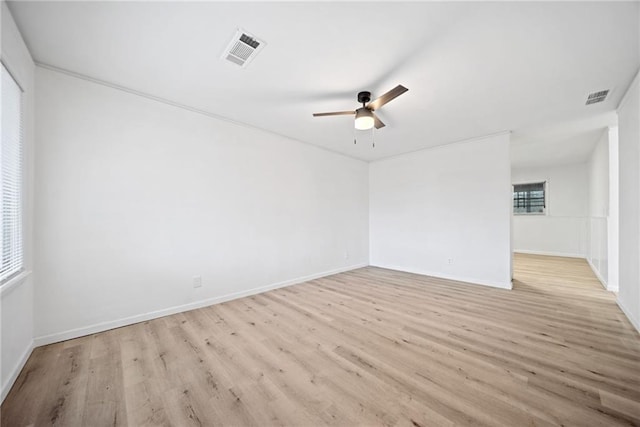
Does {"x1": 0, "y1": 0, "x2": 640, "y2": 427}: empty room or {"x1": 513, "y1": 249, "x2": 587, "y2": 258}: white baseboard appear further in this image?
{"x1": 513, "y1": 249, "x2": 587, "y2": 258}: white baseboard

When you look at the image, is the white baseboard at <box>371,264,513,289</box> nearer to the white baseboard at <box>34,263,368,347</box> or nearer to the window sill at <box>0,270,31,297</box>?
the white baseboard at <box>34,263,368,347</box>

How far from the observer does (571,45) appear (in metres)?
1.94

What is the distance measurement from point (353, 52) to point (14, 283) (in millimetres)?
3141

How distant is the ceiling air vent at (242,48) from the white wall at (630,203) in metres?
3.72

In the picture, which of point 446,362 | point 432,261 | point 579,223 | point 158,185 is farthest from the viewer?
point 579,223

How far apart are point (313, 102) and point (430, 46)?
1.37 m

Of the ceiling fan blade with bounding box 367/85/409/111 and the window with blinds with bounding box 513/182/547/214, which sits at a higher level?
the ceiling fan blade with bounding box 367/85/409/111

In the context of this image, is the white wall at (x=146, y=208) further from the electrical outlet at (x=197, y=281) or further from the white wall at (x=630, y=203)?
the white wall at (x=630, y=203)

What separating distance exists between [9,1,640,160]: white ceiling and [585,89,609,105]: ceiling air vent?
11 centimetres

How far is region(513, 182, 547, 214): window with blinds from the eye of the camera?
23.2 feet

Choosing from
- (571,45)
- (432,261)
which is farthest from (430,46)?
(432,261)

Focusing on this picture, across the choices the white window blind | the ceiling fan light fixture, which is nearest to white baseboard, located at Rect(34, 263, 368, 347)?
the white window blind

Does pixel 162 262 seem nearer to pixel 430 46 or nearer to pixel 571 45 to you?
pixel 430 46

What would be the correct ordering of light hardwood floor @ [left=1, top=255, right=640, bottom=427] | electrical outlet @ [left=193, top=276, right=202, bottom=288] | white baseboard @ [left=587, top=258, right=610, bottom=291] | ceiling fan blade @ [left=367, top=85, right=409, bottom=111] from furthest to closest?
white baseboard @ [left=587, top=258, right=610, bottom=291] → electrical outlet @ [left=193, top=276, right=202, bottom=288] → ceiling fan blade @ [left=367, top=85, right=409, bottom=111] → light hardwood floor @ [left=1, top=255, right=640, bottom=427]
